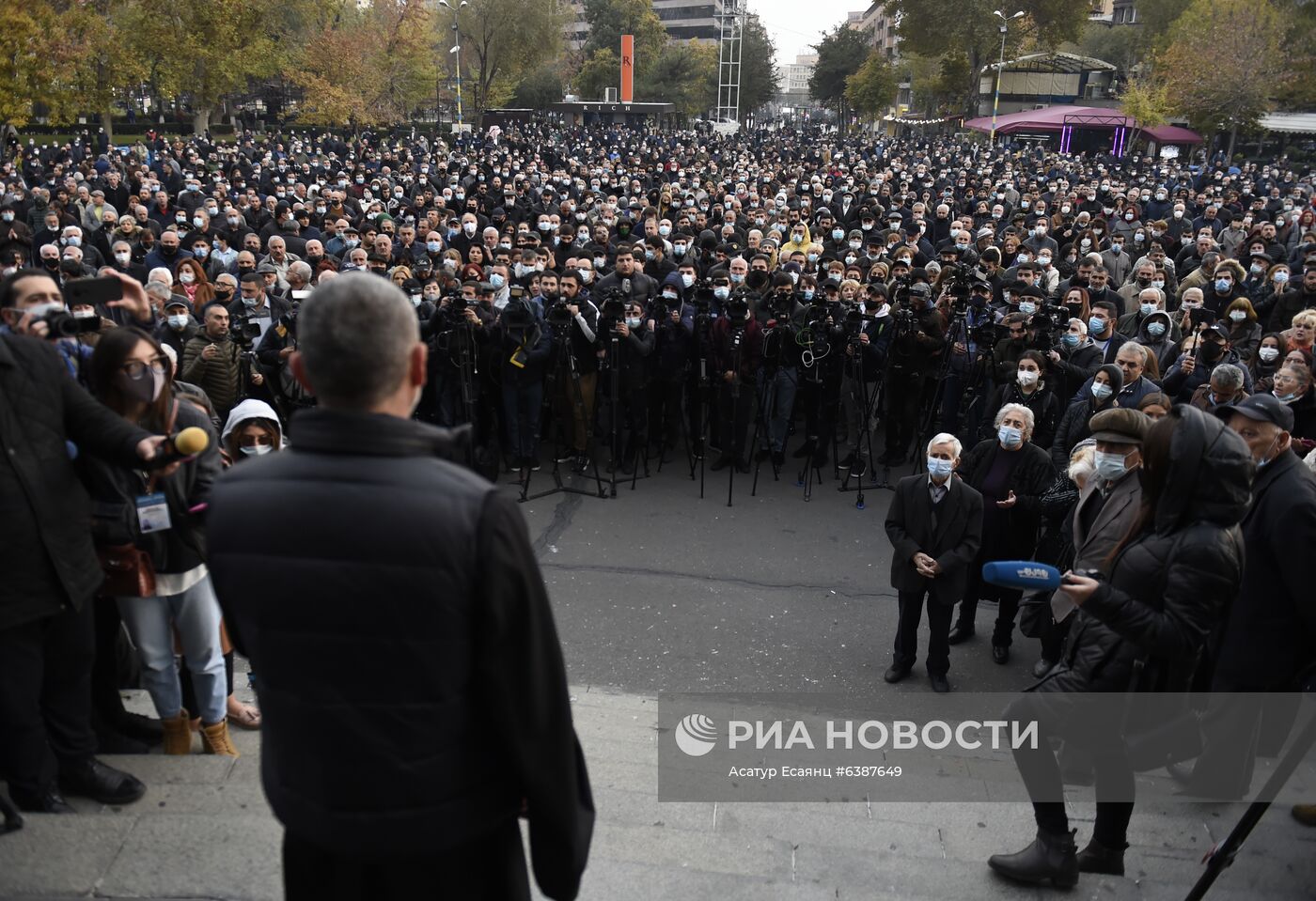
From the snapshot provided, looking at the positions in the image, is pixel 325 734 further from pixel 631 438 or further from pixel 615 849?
pixel 631 438

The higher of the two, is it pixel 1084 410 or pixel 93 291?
pixel 93 291

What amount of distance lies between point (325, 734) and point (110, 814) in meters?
1.94

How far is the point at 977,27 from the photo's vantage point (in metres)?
56.0

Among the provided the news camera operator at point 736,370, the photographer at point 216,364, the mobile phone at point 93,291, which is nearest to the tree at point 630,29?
the news camera operator at point 736,370

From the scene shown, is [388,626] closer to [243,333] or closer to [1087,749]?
[1087,749]

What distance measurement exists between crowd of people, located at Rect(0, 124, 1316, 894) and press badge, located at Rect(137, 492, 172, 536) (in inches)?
0.4

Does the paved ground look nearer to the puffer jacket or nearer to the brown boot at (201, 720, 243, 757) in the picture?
the brown boot at (201, 720, 243, 757)

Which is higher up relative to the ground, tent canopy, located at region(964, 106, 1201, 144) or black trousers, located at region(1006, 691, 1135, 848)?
tent canopy, located at region(964, 106, 1201, 144)

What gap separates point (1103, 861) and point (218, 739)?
3.02 metres

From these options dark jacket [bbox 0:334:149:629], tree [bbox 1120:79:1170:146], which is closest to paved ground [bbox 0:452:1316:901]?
dark jacket [bbox 0:334:149:629]

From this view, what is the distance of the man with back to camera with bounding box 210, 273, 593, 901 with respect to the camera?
1.47 meters

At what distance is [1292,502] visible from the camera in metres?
3.38

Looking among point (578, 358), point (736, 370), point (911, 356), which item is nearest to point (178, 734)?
point (578, 358)

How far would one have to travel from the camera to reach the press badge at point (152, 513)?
3.12 meters
